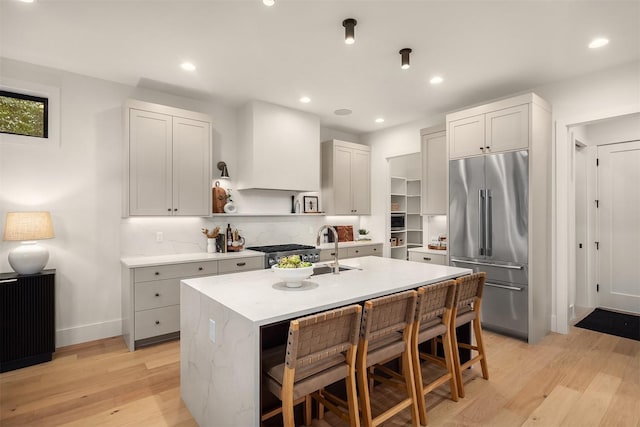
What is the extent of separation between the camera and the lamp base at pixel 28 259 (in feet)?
9.83

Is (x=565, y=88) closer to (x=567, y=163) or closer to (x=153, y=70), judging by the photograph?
(x=567, y=163)

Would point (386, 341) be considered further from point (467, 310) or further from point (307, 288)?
point (467, 310)

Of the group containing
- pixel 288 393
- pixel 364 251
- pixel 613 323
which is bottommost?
pixel 613 323

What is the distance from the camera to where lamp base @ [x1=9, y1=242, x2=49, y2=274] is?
3.00m

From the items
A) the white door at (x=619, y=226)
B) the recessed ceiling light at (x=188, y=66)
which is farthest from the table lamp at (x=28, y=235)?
the white door at (x=619, y=226)

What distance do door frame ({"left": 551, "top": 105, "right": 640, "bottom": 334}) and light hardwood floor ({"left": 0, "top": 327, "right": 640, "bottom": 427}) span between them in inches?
17.5

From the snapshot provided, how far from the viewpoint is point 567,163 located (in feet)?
12.3

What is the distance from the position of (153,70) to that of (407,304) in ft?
11.0

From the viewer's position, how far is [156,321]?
350 cm

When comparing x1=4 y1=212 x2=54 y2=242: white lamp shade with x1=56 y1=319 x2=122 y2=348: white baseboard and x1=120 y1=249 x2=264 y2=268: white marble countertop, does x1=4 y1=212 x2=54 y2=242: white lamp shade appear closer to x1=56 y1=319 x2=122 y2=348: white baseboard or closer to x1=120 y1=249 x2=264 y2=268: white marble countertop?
x1=120 y1=249 x2=264 y2=268: white marble countertop

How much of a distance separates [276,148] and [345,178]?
5.04ft

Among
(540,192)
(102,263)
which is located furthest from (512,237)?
(102,263)

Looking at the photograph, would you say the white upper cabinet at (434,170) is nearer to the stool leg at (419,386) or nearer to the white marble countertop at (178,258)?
the white marble countertop at (178,258)

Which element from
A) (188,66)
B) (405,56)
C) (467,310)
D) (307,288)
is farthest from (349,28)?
(467,310)
